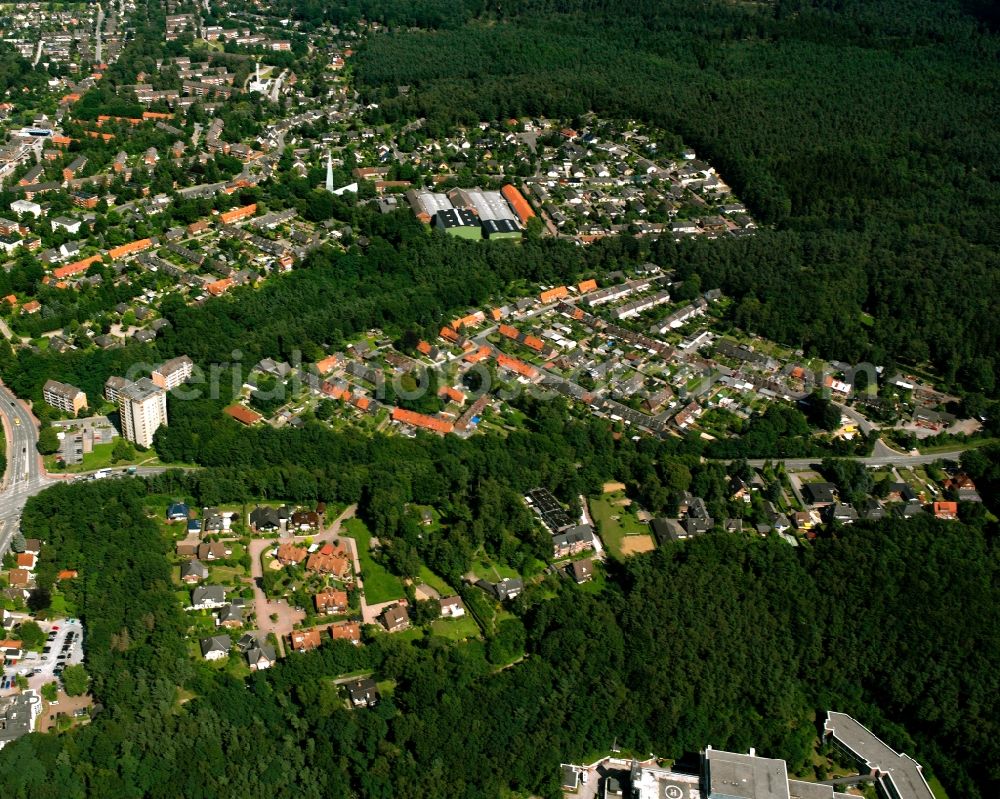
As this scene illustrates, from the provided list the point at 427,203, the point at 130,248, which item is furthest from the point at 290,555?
the point at 427,203

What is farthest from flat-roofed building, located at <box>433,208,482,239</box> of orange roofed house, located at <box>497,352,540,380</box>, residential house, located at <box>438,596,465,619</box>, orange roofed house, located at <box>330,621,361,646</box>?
orange roofed house, located at <box>330,621,361,646</box>

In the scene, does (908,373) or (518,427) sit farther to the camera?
(908,373)

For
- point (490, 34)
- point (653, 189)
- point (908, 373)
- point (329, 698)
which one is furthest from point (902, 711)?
point (490, 34)

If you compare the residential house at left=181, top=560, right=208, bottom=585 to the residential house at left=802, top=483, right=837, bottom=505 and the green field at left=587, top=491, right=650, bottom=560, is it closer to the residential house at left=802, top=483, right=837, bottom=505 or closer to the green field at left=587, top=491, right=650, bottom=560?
the green field at left=587, top=491, right=650, bottom=560

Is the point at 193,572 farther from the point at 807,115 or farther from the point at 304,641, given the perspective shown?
the point at 807,115

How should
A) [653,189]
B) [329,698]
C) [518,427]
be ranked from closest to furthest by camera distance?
[329,698] < [518,427] < [653,189]

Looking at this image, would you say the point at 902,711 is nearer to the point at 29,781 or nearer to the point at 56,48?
the point at 29,781
